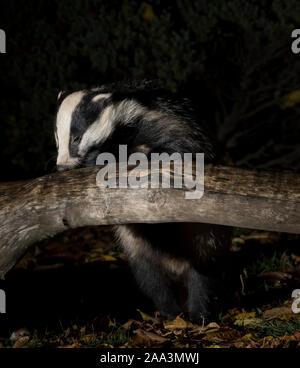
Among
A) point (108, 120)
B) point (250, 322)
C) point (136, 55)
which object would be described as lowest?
point (250, 322)

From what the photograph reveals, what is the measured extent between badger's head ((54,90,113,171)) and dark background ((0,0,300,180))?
5.06 ft

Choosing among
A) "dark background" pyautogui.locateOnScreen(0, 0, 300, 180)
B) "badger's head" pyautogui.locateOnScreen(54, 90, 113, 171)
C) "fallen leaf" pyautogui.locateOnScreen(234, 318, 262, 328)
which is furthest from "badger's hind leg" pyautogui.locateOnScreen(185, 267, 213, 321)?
"dark background" pyautogui.locateOnScreen(0, 0, 300, 180)

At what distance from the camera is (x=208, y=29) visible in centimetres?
432

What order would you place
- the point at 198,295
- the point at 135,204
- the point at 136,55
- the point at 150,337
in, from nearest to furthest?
1. the point at 135,204
2. the point at 150,337
3. the point at 198,295
4. the point at 136,55

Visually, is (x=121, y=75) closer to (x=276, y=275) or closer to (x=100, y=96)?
(x=100, y=96)

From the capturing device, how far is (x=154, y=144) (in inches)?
109

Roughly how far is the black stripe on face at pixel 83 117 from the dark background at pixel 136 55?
1.55m

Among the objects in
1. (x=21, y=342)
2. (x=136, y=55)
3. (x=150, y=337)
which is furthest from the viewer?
(x=136, y=55)

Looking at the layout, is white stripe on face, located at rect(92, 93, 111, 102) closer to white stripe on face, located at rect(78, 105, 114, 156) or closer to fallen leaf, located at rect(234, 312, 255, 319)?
white stripe on face, located at rect(78, 105, 114, 156)

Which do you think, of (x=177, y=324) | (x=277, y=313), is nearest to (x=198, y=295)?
(x=177, y=324)

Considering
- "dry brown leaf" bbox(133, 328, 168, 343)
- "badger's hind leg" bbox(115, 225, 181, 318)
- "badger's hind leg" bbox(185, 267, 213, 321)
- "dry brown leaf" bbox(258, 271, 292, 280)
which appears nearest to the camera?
"dry brown leaf" bbox(133, 328, 168, 343)

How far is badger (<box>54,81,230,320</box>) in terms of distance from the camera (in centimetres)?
280

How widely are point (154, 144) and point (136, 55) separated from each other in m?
1.82
